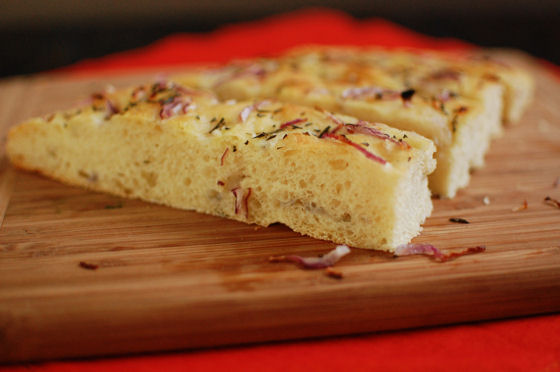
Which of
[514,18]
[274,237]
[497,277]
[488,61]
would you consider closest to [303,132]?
[274,237]

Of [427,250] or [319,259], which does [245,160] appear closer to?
[319,259]

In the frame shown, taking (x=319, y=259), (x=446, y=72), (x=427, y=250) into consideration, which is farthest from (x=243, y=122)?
(x=446, y=72)

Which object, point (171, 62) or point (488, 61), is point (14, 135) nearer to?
point (171, 62)

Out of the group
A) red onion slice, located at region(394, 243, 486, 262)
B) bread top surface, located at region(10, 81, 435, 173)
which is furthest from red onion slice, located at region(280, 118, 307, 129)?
red onion slice, located at region(394, 243, 486, 262)

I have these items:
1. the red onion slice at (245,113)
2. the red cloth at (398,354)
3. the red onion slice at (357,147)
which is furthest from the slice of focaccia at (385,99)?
the red cloth at (398,354)

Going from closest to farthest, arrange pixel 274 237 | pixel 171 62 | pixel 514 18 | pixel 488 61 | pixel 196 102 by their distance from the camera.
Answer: pixel 274 237 → pixel 196 102 → pixel 488 61 → pixel 171 62 → pixel 514 18

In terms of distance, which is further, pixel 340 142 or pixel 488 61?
pixel 488 61
